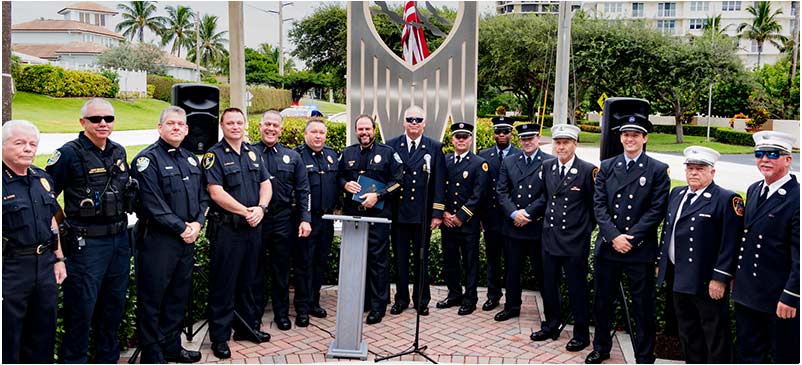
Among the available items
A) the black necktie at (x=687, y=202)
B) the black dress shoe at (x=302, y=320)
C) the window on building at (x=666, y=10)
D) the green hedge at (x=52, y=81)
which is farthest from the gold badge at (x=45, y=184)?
the window on building at (x=666, y=10)

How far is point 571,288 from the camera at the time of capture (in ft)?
16.3

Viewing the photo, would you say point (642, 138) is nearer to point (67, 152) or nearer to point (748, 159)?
point (67, 152)

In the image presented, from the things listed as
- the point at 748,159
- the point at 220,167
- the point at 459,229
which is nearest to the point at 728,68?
the point at 748,159

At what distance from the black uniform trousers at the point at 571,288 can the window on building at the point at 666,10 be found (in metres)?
76.5

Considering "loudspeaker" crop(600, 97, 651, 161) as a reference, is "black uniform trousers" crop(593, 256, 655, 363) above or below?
below

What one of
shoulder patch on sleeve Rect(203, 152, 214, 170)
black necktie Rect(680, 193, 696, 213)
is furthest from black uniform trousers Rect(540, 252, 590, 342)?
shoulder patch on sleeve Rect(203, 152, 214, 170)

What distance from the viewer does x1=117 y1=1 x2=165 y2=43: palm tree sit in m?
70.1

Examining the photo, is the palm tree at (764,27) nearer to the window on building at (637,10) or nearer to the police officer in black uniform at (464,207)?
the window on building at (637,10)

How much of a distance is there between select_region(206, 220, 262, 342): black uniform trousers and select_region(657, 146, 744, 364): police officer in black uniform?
9.53 feet

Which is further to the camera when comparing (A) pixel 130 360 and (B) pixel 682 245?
(A) pixel 130 360

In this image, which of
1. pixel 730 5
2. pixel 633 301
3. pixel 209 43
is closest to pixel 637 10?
pixel 730 5

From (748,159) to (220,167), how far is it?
2342 centimetres

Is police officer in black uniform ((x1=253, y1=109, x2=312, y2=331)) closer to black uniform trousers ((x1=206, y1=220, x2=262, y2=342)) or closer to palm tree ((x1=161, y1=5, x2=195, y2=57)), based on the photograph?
black uniform trousers ((x1=206, y1=220, x2=262, y2=342))

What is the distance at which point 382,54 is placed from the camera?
782 cm
